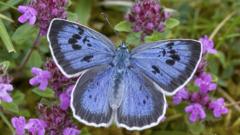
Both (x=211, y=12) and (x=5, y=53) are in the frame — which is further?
(x=211, y=12)

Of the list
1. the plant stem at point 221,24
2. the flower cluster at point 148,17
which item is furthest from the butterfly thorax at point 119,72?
the plant stem at point 221,24

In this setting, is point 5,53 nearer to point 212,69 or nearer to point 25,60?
point 25,60

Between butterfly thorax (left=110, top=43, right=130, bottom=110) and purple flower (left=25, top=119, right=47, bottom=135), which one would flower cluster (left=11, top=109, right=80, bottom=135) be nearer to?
purple flower (left=25, top=119, right=47, bottom=135)

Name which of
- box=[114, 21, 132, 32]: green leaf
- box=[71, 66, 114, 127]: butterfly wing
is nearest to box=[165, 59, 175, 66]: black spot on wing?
box=[71, 66, 114, 127]: butterfly wing

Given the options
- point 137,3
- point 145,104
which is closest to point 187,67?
point 145,104

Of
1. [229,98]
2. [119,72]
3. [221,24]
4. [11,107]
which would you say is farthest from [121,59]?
[221,24]

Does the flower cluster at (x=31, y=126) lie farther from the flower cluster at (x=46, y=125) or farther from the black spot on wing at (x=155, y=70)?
the black spot on wing at (x=155, y=70)

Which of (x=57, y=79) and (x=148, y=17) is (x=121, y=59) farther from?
(x=148, y=17)
